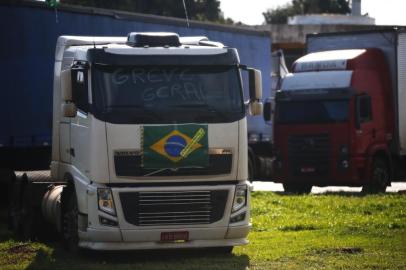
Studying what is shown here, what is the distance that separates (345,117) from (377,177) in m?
1.83

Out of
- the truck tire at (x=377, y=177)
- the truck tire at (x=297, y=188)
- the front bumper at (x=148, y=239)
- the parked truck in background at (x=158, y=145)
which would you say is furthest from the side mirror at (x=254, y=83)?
the truck tire at (x=297, y=188)

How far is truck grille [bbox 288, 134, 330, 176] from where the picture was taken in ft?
87.3

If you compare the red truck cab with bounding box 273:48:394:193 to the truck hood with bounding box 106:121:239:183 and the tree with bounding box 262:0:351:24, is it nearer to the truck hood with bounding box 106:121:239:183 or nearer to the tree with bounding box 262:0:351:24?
the truck hood with bounding box 106:121:239:183

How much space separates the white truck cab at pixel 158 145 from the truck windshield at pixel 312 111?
11.9 m

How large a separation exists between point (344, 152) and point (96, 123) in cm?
1341

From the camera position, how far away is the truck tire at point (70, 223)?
1465 centimetres

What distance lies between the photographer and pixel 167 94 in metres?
14.1

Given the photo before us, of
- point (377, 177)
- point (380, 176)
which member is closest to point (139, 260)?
point (377, 177)

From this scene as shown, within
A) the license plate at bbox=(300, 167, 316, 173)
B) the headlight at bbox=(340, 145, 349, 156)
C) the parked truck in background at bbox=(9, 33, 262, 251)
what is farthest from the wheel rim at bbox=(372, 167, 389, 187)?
the parked truck in background at bbox=(9, 33, 262, 251)

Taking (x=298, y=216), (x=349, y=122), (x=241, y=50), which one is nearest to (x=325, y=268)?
(x=298, y=216)

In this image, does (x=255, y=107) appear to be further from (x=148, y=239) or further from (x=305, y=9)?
(x=305, y=9)

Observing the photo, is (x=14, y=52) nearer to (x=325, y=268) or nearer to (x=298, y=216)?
(x=298, y=216)

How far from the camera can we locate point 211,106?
1417cm

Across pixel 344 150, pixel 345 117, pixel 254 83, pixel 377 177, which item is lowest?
pixel 377 177
